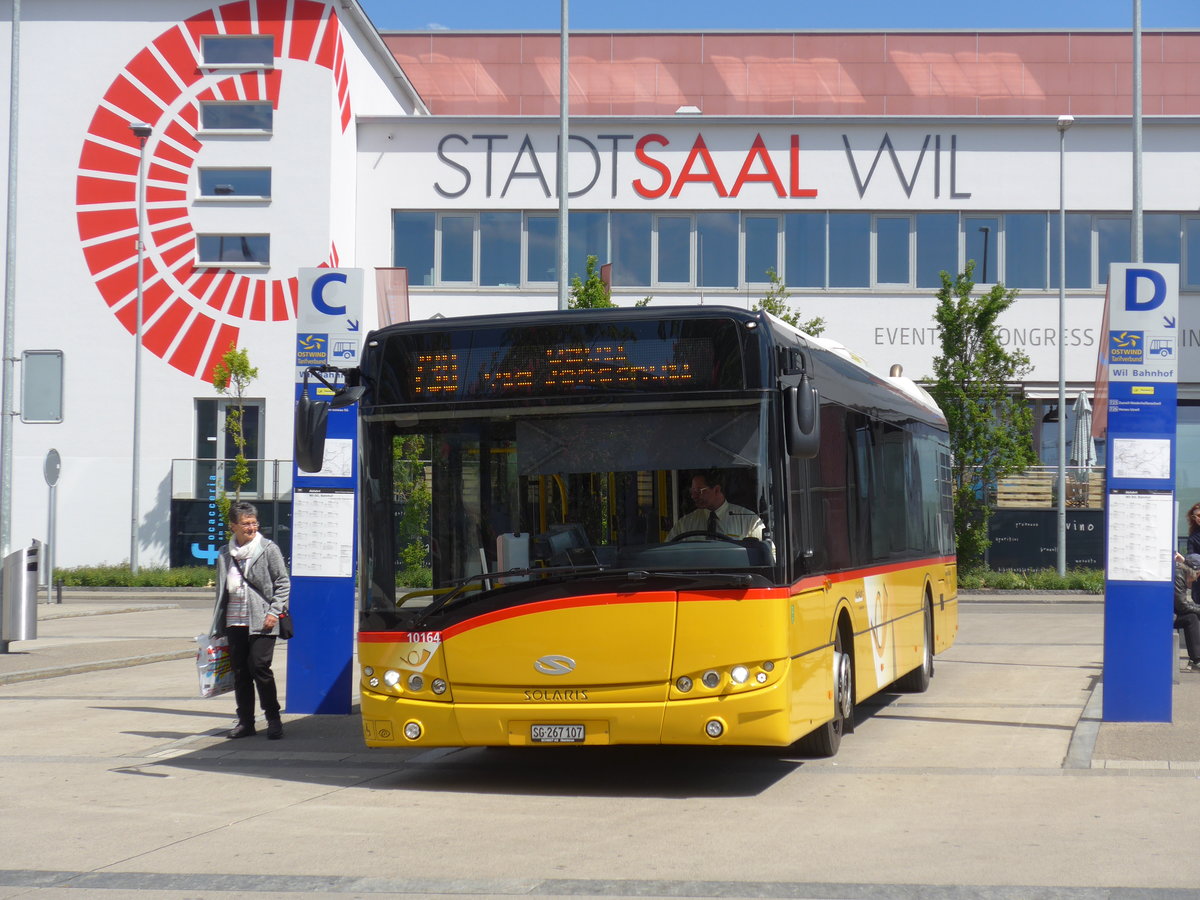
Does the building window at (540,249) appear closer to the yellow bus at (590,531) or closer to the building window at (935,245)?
the building window at (935,245)

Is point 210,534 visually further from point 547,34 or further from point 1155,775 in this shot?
point 1155,775

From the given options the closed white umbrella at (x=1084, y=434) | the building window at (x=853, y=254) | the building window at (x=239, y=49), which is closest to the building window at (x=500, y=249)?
the building window at (x=239, y=49)

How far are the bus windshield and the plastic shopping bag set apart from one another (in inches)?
105

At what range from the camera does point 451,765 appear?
10.8 metres

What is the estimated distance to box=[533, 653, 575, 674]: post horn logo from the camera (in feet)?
29.6

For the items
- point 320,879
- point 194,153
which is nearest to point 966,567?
point 194,153

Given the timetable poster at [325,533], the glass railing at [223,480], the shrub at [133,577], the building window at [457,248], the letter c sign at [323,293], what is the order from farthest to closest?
1. the building window at [457,248]
2. the glass railing at [223,480]
3. the shrub at [133,577]
4. the letter c sign at [323,293]
5. the timetable poster at [325,533]

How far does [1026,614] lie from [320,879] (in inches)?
842

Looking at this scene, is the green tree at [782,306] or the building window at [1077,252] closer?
the green tree at [782,306]

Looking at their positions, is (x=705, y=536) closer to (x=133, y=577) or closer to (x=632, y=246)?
(x=133, y=577)

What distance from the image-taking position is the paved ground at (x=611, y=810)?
271 inches

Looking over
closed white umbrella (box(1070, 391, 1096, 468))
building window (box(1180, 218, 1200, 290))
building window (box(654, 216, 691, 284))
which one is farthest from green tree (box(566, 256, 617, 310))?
building window (box(1180, 218, 1200, 290))

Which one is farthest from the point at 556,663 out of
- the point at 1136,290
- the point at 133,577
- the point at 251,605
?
the point at 133,577

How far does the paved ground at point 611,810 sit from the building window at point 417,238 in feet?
84.7
